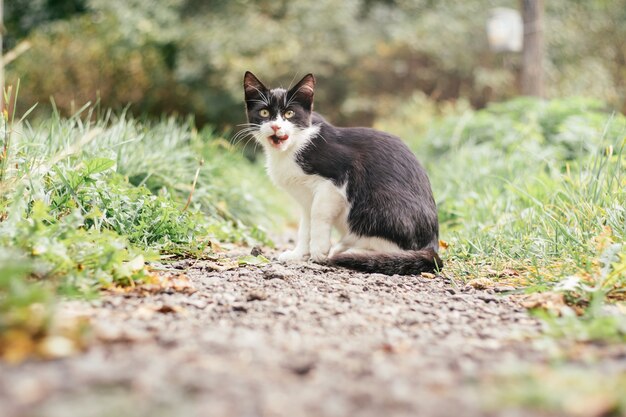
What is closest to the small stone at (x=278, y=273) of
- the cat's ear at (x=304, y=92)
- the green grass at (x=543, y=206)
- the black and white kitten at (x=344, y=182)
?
the black and white kitten at (x=344, y=182)

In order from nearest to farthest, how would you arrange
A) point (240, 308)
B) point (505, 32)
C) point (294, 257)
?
point (240, 308), point (294, 257), point (505, 32)

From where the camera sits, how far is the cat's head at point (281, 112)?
11.1 feet

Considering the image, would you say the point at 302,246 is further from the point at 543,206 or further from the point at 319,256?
the point at 543,206

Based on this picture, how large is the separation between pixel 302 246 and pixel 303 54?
766 cm

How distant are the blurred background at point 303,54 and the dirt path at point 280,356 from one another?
8.28 metres

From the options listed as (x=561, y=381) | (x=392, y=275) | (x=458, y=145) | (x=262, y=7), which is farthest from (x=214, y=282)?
(x=262, y=7)

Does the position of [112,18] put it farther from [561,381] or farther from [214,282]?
[561,381]

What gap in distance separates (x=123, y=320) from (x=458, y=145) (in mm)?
5548

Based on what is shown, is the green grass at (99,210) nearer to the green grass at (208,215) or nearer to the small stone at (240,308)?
the green grass at (208,215)

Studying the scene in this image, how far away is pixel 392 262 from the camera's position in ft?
10.2

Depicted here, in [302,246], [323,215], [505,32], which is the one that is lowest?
[302,246]

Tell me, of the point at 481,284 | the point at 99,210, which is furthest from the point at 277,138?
the point at 481,284

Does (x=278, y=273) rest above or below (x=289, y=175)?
below

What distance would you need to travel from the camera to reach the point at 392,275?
10.2 ft
